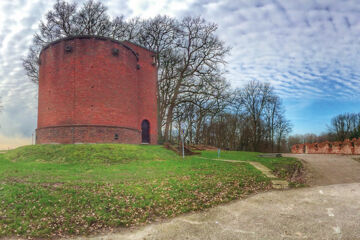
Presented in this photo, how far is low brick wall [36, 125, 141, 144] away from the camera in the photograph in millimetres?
20359

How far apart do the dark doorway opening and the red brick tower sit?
2331 mm

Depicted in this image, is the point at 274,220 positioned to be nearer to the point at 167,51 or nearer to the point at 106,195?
the point at 106,195

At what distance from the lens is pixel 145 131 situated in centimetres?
2661

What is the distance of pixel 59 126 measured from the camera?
69.1 ft

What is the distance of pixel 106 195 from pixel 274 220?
4.99 meters

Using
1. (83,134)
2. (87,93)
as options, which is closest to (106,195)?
(83,134)

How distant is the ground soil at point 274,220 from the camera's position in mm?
5523

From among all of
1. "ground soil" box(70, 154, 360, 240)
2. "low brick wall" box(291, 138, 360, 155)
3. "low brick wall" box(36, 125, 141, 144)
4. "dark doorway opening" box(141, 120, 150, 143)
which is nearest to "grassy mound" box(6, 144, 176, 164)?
"low brick wall" box(36, 125, 141, 144)

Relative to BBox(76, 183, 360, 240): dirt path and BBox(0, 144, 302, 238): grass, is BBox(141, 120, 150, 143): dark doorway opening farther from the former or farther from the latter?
BBox(76, 183, 360, 240): dirt path

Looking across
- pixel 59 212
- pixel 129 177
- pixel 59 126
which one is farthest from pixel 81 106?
pixel 59 212

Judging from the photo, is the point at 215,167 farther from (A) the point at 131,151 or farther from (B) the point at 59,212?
(B) the point at 59,212

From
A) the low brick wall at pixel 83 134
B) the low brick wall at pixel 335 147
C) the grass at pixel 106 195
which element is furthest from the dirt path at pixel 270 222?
the low brick wall at pixel 335 147

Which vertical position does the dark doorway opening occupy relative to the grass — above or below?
above

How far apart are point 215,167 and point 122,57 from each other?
14798mm
